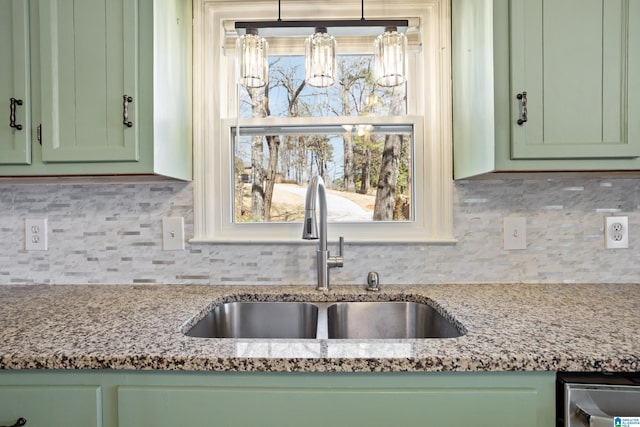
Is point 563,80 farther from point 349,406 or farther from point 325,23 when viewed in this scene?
point 349,406

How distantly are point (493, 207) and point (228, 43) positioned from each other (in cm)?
126

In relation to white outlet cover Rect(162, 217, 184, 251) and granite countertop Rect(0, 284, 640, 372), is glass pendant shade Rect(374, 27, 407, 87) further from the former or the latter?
white outlet cover Rect(162, 217, 184, 251)

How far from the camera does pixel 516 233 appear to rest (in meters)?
1.43

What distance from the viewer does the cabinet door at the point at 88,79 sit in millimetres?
1154

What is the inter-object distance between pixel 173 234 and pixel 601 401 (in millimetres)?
1390

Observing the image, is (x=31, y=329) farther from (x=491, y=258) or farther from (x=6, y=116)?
(x=491, y=258)

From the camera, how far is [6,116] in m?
1.17

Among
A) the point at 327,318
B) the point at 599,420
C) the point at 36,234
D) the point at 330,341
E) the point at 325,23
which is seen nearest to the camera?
the point at 599,420

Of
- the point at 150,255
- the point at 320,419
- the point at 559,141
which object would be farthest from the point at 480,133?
the point at 150,255

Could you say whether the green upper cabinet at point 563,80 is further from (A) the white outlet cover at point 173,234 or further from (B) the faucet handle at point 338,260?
(A) the white outlet cover at point 173,234

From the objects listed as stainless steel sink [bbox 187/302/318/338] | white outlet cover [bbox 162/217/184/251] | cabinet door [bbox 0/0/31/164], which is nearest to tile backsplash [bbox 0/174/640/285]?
white outlet cover [bbox 162/217/184/251]

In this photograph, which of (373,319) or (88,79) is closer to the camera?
(88,79)

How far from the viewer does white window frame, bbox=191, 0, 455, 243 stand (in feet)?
4.78

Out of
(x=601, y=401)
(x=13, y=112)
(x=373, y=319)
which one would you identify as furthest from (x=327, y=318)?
(x=13, y=112)
